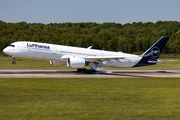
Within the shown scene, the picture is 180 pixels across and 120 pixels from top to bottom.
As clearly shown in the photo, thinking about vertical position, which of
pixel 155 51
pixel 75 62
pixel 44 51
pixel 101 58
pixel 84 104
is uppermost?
pixel 44 51

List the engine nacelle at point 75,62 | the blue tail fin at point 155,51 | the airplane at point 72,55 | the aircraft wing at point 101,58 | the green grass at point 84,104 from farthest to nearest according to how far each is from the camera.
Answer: the blue tail fin at point 155,51 < the aircraft wing at point 101,58 < the airplane at point 72,55 < the engine nacelle at point 75,62 < the green grass at point 84,104

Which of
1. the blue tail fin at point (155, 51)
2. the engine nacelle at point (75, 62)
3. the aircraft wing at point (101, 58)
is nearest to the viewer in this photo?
the engine nacelle at point (75, 62)

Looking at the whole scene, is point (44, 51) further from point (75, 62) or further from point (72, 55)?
point (75, 62)

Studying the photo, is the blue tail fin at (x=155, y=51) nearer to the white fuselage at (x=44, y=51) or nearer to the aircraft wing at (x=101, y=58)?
the white fuselage at (x=44, y=51)

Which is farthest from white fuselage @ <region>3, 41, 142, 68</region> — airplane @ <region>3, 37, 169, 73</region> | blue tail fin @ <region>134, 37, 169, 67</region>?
blue tail fin @ <region>134, 37, 169, 67</region>

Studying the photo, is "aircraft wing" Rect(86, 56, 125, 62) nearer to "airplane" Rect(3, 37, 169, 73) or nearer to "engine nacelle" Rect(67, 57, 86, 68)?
"airplane" Rect(3, 37, 169, 73)

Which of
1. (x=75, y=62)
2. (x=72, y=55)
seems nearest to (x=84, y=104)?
(x=75, y=62)

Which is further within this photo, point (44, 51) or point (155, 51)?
point (155, 51)

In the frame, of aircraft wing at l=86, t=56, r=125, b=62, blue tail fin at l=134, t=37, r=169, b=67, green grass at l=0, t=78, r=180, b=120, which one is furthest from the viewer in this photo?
blue tail fin at l=134, t=37, r=169, b=67

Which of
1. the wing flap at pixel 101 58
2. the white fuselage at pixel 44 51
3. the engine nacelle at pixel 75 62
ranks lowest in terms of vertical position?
the engine nacelle at pixel 75 62

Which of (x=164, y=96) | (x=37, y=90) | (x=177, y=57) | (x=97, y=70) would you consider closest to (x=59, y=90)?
(x=37, y=90)

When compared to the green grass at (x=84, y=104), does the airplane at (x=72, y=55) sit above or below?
above

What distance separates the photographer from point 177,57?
9931cm

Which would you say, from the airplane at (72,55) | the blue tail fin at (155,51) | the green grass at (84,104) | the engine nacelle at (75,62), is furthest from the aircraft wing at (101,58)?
the green grass at (84,104)
